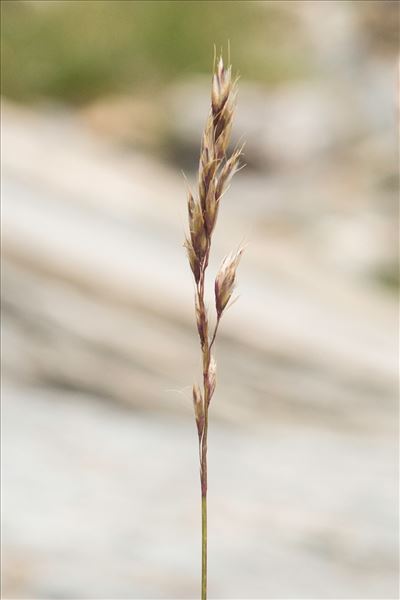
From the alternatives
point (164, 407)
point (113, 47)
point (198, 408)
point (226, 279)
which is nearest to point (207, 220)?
point (226, 279)

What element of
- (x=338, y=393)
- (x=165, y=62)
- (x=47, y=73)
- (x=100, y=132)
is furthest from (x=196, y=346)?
(x=165, y=62)

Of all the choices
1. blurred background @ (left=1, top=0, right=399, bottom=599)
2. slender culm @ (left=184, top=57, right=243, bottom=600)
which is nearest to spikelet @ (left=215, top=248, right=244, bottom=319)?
slender culm @ (left=184, top=57, right=243, bottom=600)

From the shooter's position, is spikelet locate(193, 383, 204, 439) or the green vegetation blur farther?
the green vegetation blur

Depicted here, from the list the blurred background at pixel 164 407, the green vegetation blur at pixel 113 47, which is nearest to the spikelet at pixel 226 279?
the blurred background at pixel 164 407

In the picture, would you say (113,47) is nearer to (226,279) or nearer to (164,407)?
(164,407)

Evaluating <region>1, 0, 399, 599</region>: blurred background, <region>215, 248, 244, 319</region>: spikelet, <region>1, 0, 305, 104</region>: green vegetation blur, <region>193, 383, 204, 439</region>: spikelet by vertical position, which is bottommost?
<region>193, 383, 204, 439</region>: spikelet

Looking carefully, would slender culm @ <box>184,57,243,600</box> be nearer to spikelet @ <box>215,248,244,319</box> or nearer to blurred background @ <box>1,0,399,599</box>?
spikelet @ <box>215,248,244,319</box>

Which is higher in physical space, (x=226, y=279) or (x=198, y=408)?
(x=226, y=279)

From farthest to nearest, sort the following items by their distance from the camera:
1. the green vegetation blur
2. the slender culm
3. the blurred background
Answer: the green vegetation blur → the blurred background → the slender culm

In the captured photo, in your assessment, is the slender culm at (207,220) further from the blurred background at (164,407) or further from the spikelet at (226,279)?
the blurred background at (164,407)
